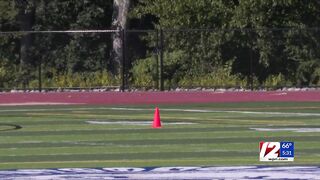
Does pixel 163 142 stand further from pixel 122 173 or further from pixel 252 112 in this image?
pixel 252 112

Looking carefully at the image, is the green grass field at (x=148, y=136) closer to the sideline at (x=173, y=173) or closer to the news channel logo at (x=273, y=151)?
the sideline at (x=173, y=173)

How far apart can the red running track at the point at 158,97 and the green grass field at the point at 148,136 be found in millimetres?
2922

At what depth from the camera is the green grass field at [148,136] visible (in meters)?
15.1

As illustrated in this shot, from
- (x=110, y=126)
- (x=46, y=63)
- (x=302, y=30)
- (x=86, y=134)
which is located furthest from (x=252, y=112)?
(x=46, y=63)

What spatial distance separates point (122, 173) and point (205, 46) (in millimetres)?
21254

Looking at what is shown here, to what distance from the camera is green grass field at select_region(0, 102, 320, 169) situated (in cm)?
1509

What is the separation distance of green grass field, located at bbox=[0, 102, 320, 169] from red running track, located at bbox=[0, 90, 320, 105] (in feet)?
9.59

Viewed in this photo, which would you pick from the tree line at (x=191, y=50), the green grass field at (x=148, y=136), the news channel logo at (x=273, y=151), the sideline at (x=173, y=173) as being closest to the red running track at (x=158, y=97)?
the tree line at (x=191, y=50)

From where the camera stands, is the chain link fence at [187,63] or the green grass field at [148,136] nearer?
the green grass field at [148,136]

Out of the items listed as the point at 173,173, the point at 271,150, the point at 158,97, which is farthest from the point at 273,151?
the point at 158,97

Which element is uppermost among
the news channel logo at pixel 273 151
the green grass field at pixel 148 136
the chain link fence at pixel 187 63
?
the chain link fence at pixel 187 63

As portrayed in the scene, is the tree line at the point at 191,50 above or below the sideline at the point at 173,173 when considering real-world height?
→ above

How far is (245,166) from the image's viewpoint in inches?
551

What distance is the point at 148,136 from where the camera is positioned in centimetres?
1862
